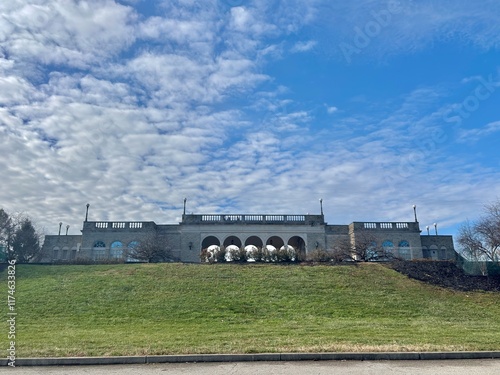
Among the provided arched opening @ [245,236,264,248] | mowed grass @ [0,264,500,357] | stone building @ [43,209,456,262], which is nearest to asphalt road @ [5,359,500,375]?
mowed grass @ [0,264,500,357]

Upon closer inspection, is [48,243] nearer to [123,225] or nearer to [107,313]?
[123,225]

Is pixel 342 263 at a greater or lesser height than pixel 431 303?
greater

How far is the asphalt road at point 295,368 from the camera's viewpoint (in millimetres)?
8591

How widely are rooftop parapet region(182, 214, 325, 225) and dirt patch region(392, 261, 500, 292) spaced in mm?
19076

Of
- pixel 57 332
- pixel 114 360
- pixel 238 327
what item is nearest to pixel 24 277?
pixel 57 332

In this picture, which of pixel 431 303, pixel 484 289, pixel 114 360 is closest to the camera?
pixel 114 360

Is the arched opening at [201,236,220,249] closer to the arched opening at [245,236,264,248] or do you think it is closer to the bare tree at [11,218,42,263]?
the arched opening at [245,236,264,248]

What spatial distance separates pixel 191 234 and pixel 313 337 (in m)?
36.0

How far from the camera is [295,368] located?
8969mm

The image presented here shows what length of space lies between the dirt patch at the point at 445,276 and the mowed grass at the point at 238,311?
1.12 metres

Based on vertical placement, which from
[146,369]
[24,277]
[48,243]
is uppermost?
[48,243]

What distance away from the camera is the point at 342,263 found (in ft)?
99.5

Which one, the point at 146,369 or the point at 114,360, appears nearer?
the point at 146,369

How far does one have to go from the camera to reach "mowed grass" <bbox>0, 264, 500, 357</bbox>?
1139cm
